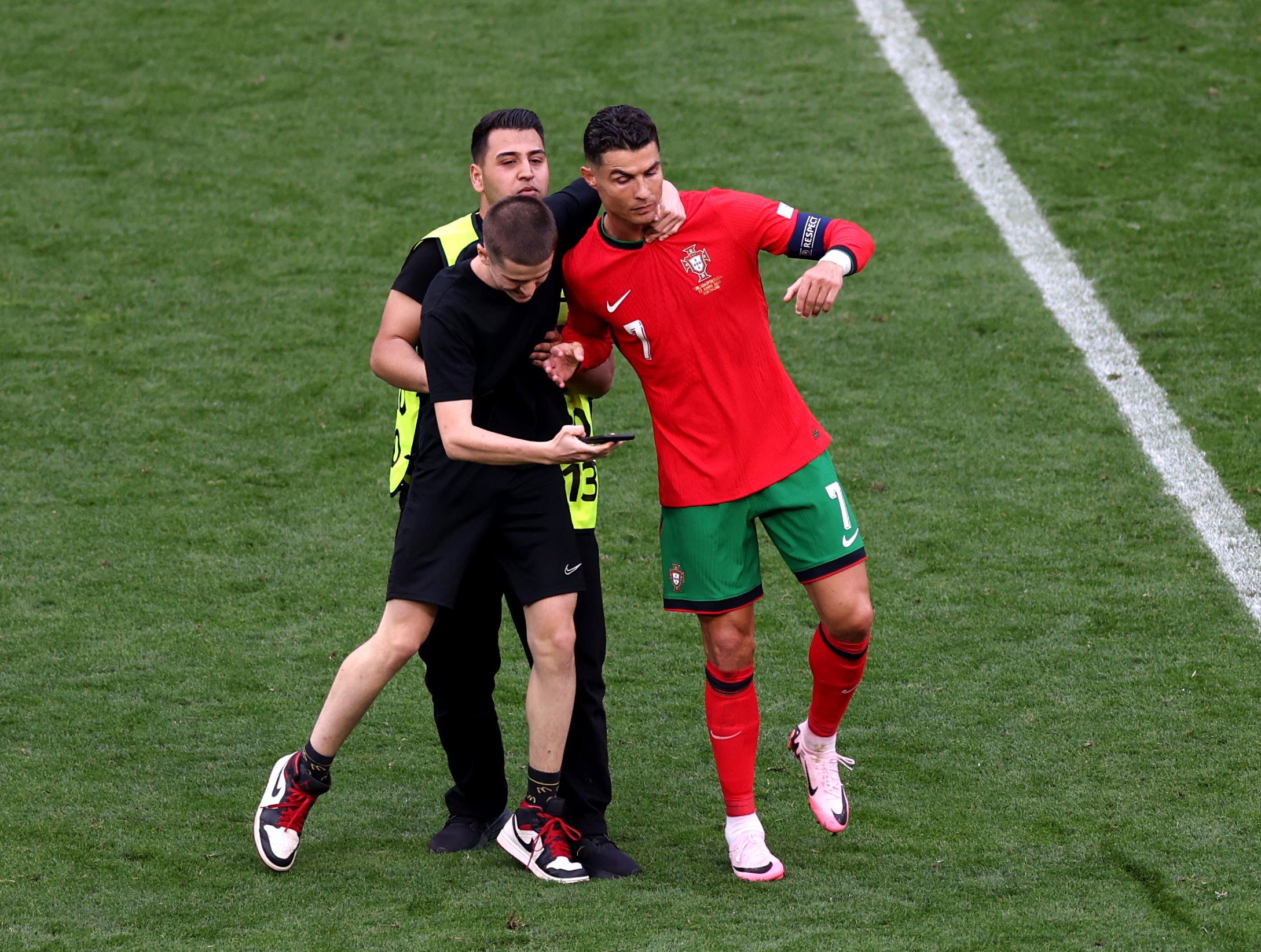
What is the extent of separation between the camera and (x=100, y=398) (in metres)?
7.85

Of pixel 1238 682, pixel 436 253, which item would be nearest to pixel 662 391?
pixel 436 253

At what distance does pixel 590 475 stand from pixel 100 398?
14.1 feet

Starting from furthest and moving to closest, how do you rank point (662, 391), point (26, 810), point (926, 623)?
point (926, 623) < point (26, 810) < point (662, 391)

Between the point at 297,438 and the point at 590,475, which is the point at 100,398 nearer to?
the point at 297,438

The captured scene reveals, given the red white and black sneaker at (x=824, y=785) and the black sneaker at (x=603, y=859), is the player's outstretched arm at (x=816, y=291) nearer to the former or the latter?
the red white and black sneaker at (x=824, y=785)

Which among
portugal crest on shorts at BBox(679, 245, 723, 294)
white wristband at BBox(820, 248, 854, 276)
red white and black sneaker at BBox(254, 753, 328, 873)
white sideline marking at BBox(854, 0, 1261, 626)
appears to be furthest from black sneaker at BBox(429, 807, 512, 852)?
white sideline marking at BBox(854, 0, 1261, 626)

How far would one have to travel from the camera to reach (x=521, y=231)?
3902 millimetres

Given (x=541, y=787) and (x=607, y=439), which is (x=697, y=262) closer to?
(x=607, y=439)

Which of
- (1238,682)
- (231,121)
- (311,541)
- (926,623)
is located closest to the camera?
(1238,682)

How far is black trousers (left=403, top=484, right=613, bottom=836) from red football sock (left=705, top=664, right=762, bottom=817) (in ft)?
1.09

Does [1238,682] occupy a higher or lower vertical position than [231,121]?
lower

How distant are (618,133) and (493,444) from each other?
2.91 feet

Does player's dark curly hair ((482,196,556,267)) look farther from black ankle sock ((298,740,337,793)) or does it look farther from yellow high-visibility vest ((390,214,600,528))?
black ankle sock ((298,740,337,793))

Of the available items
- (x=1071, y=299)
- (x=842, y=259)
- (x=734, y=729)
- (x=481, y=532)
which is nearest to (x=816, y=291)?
(x=842, y=259)
